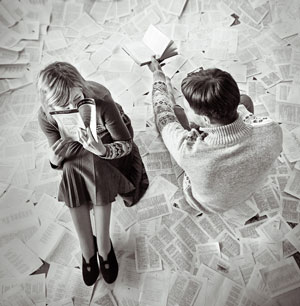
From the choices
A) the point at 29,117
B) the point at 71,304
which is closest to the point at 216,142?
the point at 71,304

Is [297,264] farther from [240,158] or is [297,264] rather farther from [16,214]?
[16,214]

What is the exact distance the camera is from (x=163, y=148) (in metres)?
1.65

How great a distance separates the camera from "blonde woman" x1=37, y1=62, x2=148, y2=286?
1.10 metres

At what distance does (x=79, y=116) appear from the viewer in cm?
106

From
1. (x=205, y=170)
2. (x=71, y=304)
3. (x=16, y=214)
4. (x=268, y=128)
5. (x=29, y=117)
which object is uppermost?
(x=268, y=128)

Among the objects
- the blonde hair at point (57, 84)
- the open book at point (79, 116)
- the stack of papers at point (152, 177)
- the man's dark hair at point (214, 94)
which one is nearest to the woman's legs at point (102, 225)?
the stack of papers at point (152, 177)

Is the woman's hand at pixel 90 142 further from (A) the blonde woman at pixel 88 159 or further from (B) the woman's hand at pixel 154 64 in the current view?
(B) the woman's hand at pixel 154 64

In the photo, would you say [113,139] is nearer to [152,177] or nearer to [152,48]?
[152,177]

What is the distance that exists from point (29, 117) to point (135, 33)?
76 centimetres

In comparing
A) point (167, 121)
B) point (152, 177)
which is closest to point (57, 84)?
point (167, 121)

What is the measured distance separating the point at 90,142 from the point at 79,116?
0.10 meters

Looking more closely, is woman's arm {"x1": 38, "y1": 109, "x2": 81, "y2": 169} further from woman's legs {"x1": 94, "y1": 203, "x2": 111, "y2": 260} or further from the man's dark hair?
the man's dark hair

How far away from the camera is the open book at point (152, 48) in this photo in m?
1.47

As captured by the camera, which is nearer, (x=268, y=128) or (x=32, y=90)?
(x=268, y=128)
